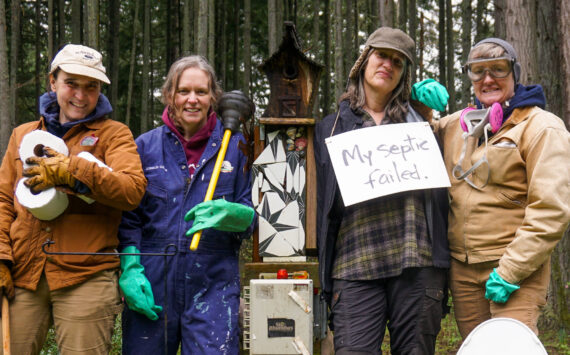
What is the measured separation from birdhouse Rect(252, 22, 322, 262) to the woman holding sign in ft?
1.20

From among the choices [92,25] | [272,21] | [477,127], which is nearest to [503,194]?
[477,127]

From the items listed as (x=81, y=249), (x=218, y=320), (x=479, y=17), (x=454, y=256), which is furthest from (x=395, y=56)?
(x=479, y=17)

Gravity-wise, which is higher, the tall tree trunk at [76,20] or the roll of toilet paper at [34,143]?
the tall tree trunk at [76,20]

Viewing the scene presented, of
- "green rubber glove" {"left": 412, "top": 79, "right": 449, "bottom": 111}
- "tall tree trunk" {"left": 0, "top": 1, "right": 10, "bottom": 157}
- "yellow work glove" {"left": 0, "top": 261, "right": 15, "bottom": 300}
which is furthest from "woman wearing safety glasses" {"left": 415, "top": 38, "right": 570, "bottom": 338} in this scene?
"tall tree trunk" {"left": 0, "top": 1, "right": 10, "bottom": 157}

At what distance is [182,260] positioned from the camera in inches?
107

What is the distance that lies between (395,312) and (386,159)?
0.70 meters

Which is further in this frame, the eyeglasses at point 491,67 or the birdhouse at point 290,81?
the birdhouse at point 290,81

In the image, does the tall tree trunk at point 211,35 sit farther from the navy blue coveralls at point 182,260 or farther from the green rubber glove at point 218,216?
the green rubber glove at point 218,216

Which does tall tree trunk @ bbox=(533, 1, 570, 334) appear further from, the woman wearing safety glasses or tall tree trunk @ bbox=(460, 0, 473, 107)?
tall tree trunk @ bbox=(460, 0, 473, 107)

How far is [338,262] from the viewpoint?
2.66 metres

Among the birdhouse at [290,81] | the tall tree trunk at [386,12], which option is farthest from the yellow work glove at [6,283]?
the tall tree trunk at [386,12]

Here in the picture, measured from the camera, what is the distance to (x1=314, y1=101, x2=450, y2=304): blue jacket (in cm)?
259

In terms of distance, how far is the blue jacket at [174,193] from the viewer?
275 centimetres

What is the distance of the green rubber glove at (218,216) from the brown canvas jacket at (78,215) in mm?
276
